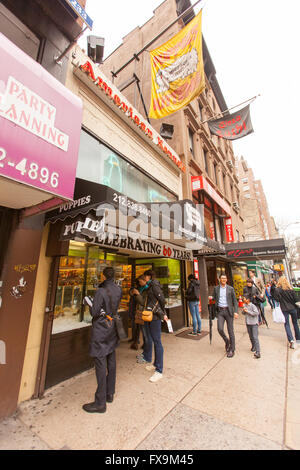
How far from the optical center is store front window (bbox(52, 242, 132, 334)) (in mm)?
4008

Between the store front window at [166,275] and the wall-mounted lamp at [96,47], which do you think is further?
the store front window at [166,275]

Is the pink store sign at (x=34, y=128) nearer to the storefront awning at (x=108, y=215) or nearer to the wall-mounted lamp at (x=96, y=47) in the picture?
Answer: the storefront awning at (x=108, y=215)

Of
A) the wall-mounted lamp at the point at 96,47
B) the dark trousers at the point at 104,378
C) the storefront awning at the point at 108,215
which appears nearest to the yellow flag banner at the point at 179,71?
the wall-mounted lamp at the point at 96,47

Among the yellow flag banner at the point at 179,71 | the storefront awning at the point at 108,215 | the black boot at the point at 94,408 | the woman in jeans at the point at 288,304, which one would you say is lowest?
the black boot at the point at 94,408

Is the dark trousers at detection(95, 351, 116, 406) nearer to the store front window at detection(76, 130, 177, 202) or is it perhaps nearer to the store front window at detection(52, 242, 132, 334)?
the store front window at detection(52, 242, 132, 334)

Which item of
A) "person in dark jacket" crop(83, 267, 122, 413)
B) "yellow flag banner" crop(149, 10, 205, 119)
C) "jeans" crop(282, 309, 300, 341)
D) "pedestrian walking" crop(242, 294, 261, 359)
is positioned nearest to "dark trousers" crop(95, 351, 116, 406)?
"person in dark jacket" crop(83, 267, 122, 413)

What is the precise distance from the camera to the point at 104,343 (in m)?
3.04

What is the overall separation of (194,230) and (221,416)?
16.0 ft

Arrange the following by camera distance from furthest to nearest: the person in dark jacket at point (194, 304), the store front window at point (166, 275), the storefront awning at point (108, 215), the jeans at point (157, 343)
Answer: the store front window at point (166, 275) → the person in dark jacket at point (194, 304) → the jeans at point (157, 343) → the storefront awning at point (108, 215)

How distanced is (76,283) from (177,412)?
119 inches

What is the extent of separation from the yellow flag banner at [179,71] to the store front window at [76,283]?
518cm

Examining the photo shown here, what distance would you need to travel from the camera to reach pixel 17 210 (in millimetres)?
3311

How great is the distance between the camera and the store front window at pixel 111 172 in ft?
16.9

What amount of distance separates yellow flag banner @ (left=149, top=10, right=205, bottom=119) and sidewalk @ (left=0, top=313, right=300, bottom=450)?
7.10 m
